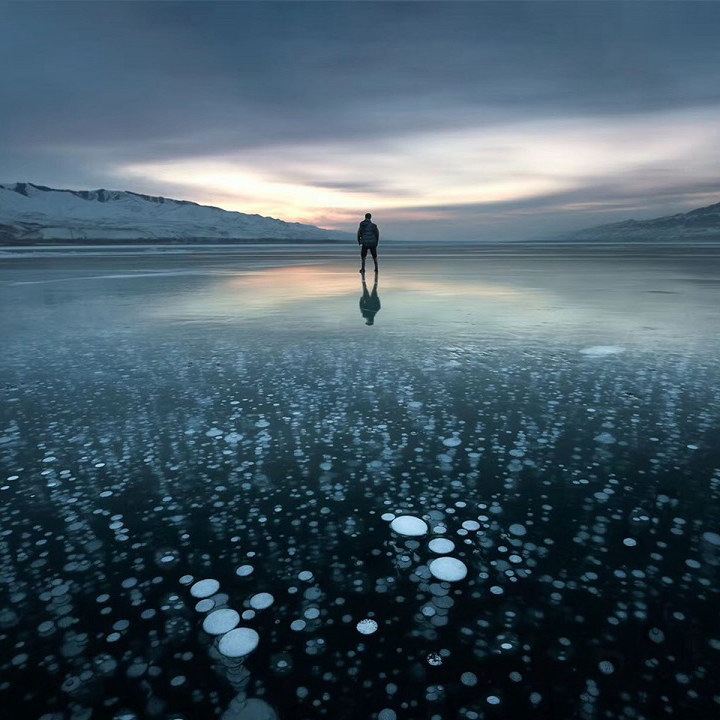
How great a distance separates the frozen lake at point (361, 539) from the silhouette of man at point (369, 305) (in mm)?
3945

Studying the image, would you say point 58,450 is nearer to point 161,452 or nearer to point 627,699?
point 161,452

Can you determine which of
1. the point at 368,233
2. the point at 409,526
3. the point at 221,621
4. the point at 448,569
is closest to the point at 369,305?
the point at 368,233

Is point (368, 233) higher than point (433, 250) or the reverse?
higher

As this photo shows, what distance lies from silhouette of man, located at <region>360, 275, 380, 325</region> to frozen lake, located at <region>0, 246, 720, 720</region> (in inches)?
155

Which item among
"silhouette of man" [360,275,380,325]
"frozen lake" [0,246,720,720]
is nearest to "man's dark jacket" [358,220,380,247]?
"silhouette of man" [360,275,380,325]

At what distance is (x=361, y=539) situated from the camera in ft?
10.3

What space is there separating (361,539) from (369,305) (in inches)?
417

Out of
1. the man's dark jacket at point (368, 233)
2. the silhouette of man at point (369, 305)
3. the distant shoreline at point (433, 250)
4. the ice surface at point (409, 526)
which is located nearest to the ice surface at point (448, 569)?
the ice surface at point (409, 526)

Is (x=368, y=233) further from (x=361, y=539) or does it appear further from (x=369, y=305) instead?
(x=361, y=539)

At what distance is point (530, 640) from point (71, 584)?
7.70 feet

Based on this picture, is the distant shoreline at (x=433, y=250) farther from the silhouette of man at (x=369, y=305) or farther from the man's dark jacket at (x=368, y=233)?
the silhouette of man at (x=369, y=305)

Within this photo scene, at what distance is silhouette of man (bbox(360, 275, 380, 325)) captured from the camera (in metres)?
11.3

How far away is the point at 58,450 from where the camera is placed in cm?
448

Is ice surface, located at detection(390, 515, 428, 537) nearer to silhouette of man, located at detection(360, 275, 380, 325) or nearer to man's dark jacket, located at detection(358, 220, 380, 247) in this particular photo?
silhouette of man, located at detection(360, 275, 380, 325)
